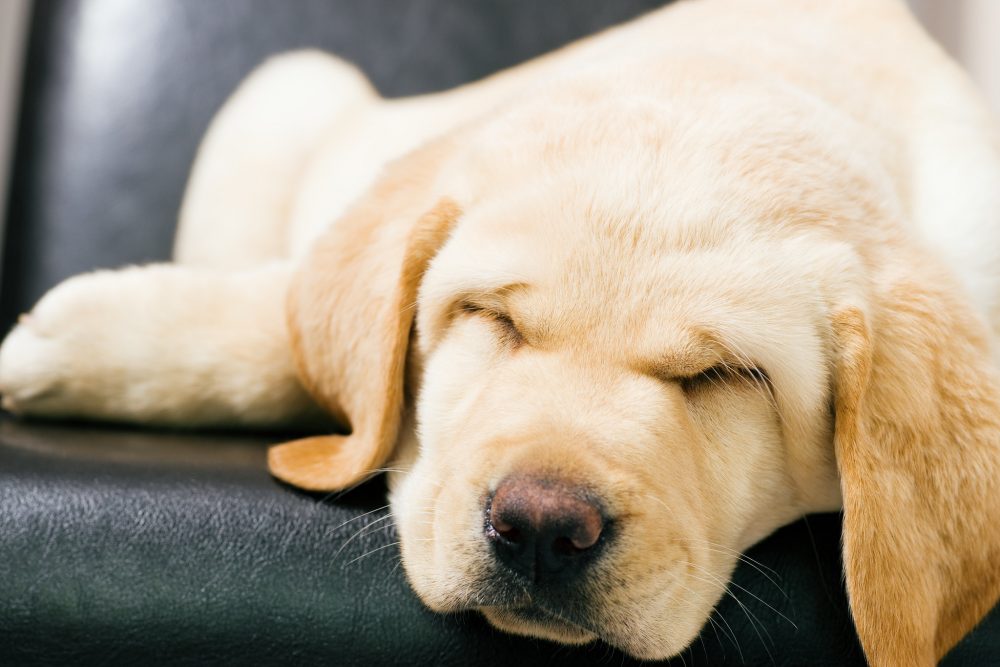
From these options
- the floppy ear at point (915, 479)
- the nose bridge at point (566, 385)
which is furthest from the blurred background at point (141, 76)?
the floppy ear at point (915, 479)

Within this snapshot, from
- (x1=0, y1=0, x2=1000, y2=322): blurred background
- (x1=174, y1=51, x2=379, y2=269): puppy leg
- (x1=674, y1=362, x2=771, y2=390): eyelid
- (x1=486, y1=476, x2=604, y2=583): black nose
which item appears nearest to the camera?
(x1=486, y1=476, x2=604, y2=583): black nose

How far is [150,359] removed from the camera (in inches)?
79.6

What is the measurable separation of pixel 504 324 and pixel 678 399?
1.01ft

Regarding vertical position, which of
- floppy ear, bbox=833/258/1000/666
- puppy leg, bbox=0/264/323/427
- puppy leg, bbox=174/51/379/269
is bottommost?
puppy leg, bbox=174/51/379/269

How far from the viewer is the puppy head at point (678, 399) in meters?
1.35

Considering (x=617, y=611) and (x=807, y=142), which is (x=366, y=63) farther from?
(x=617, y=611)

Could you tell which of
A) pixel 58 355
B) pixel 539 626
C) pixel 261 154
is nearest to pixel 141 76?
pixel 261 154

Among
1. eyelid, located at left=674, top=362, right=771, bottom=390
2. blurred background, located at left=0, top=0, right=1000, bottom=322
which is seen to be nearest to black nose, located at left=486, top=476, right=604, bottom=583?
eyelid, located at left=674, top=362, right=771, bottom=390

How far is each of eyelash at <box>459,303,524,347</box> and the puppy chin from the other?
417 mm

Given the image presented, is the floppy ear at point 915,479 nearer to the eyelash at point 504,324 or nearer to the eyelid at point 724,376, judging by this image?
the eyelid at point 724,376

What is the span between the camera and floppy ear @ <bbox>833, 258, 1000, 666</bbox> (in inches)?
56.3

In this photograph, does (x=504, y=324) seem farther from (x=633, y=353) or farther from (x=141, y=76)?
(x=141, y=76)

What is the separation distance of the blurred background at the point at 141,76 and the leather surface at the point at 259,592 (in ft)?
6.08

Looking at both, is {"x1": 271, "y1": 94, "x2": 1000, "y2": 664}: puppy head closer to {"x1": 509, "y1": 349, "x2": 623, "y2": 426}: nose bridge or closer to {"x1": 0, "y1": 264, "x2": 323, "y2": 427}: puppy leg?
{"x1": 509, "y1": 349, "x2": 623, "y2": 426}: nose bridge
